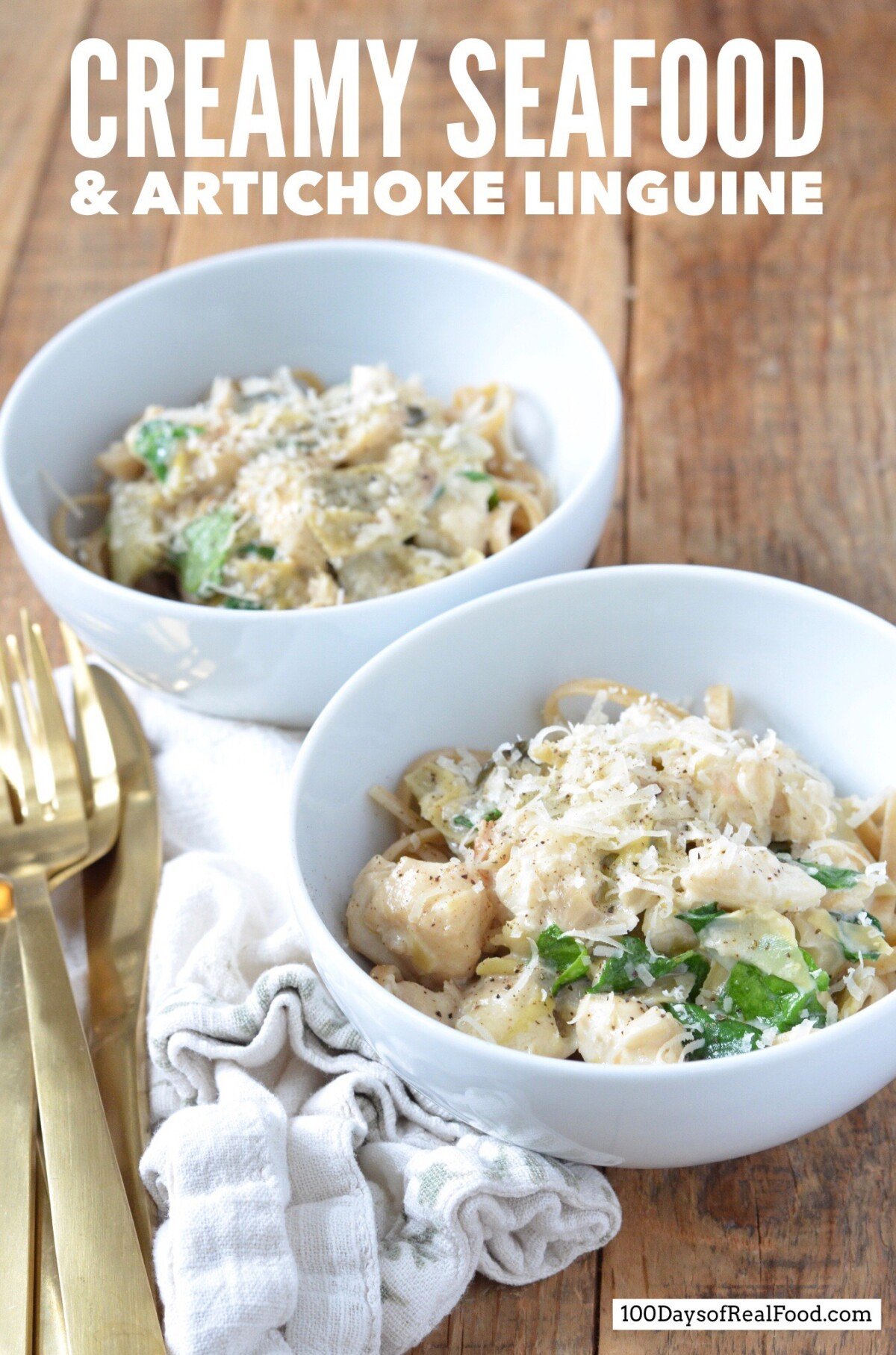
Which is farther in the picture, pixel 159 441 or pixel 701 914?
pixel 159 441

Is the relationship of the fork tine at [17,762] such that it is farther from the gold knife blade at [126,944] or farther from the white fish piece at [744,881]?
the white fish piece at [744,881]

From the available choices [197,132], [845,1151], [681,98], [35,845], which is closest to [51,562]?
[35,845]

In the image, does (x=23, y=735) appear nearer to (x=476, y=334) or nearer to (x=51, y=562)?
(x=51, y=562)

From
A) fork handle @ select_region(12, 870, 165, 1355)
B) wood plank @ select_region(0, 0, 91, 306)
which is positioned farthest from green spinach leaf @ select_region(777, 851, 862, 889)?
wood plank @ select_region(0, 0, 91, 306)

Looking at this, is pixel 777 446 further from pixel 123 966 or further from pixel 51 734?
pixel 123 966

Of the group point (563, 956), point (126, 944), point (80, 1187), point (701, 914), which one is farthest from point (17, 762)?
point (701, 914)

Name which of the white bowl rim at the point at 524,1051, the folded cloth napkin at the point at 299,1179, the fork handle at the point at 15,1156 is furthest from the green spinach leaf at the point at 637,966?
the fork handle at the point at 15,1156
